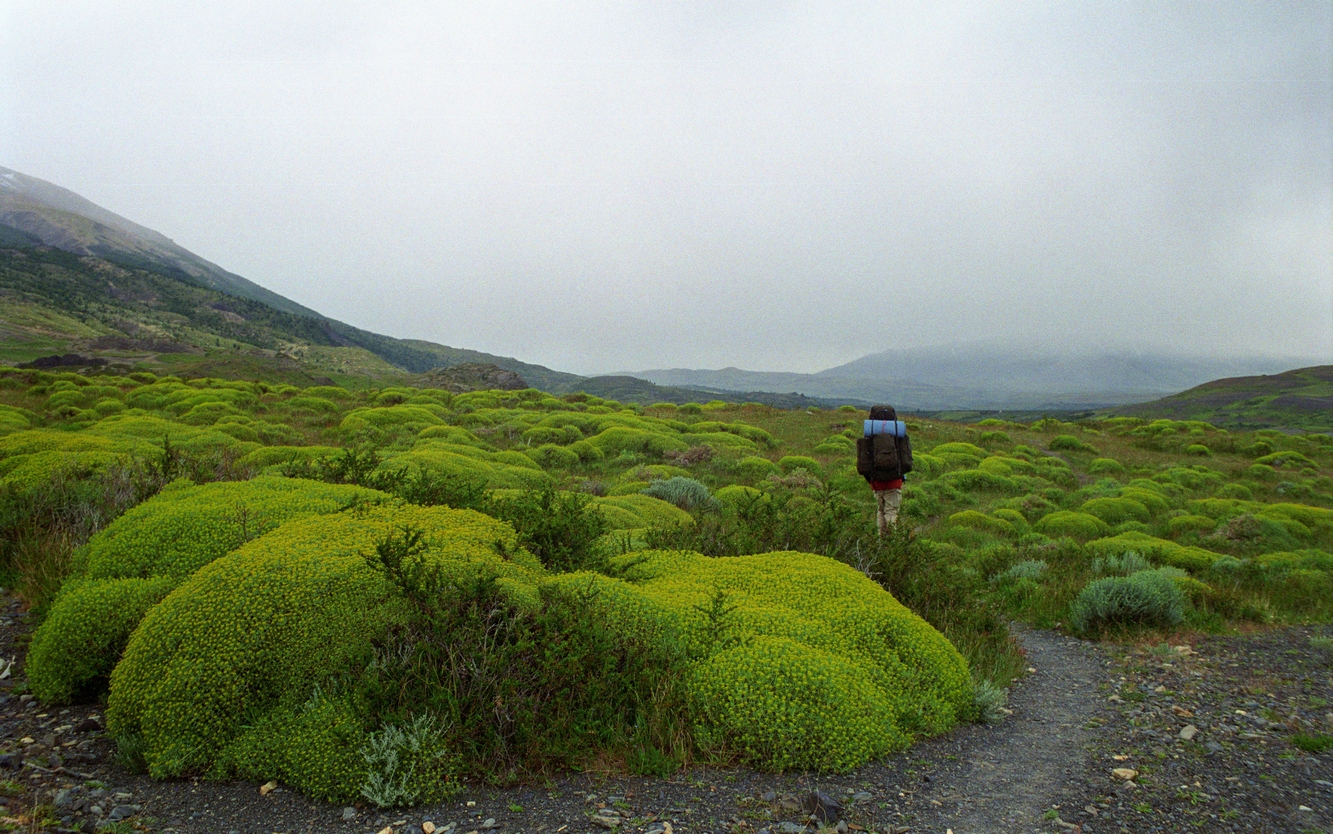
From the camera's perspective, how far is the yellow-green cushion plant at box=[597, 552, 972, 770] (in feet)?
14.6

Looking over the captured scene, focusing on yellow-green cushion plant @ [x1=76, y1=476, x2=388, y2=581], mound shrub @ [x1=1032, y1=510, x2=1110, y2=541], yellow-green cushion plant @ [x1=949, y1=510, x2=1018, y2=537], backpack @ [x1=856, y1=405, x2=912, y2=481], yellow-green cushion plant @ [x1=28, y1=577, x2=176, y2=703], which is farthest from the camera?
yellow-green cushion plant @ [x1=949, y1=510, x2=1018, y2=537]

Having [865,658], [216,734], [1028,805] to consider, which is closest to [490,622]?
[216,734]

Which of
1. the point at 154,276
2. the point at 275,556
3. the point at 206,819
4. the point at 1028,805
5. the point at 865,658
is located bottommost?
the point at 206,819

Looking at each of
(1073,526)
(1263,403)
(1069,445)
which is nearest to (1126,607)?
(1073,526)

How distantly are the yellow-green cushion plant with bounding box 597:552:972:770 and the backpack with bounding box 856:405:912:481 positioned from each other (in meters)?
4.70

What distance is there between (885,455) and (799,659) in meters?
6.77

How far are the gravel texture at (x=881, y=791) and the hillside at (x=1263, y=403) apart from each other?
80232 millimetres

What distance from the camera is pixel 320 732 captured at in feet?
13.2

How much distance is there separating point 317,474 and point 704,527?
5.57m

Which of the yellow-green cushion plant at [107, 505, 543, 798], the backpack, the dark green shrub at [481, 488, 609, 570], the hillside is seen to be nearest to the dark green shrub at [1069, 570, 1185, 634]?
the backpack

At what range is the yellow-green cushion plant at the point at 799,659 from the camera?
4.46m

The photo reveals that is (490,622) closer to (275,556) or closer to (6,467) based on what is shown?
(275,556)

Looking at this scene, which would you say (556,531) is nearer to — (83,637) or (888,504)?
(83,637)

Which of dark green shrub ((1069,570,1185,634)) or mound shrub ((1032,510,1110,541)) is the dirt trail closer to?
dark green shrub ((1069,570,1185,634))
